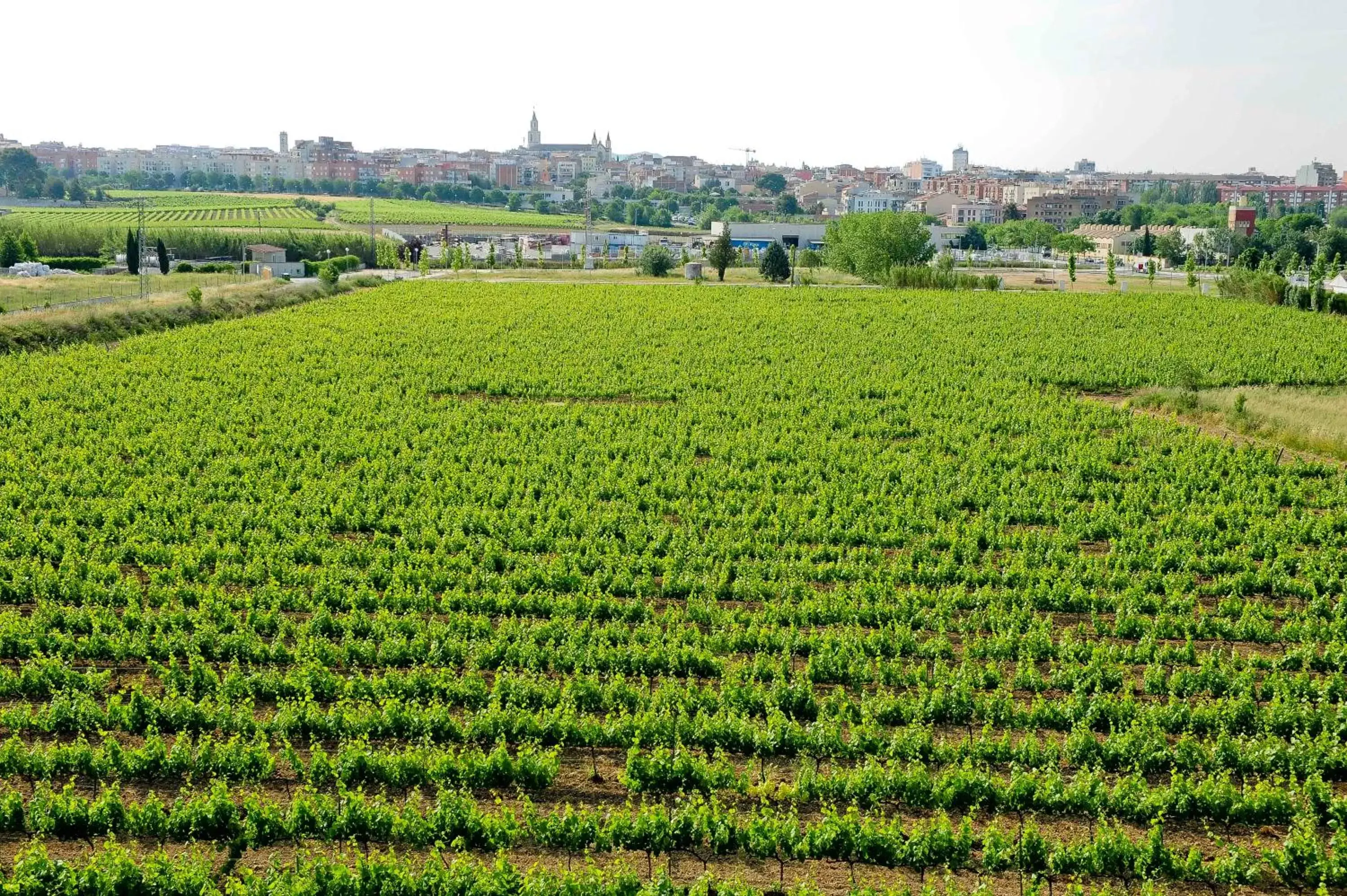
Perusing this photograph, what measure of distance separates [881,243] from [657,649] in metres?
70.0

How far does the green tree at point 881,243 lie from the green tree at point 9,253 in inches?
2068

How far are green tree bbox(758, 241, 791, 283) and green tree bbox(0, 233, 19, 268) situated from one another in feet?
149

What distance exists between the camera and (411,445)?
25.1 meters

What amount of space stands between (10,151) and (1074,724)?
212 meters

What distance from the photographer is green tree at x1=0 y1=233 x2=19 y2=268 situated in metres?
71.5

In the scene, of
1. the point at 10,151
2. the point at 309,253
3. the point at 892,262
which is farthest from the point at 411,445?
the point at 10,151

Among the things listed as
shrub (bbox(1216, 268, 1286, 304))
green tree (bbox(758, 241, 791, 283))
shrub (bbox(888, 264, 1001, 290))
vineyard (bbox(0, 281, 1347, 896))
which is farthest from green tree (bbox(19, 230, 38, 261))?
shrub (bbox(1216, 268, 1286, 304))

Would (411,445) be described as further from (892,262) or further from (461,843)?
(892,262)

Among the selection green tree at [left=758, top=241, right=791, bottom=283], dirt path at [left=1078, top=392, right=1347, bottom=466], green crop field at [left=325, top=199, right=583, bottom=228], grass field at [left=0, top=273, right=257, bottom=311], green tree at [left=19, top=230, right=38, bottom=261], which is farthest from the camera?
green crop field at [left=325, top=199, right=583, bottom=228]

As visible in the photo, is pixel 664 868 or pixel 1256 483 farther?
pixel 1256 483

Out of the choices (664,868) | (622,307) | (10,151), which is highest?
(10,151)

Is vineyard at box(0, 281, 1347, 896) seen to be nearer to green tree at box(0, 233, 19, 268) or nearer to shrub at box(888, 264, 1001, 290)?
shrub at box(888, 264, 1001, 290)

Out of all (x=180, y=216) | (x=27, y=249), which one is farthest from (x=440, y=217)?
(x=27, y=249)

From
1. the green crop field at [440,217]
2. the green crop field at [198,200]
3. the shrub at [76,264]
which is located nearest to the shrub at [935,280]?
the shrub at [76,264]
